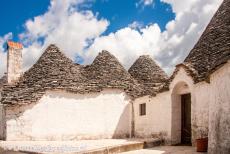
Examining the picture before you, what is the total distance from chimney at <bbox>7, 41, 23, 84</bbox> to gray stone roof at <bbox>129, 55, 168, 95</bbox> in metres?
7.88

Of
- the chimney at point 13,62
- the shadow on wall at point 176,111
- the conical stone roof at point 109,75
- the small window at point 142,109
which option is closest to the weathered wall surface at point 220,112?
the shadow on wall at point 176,111

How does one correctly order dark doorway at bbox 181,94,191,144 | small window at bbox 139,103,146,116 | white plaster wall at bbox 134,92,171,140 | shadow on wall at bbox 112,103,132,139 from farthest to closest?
shadow on wall at bbox 112,103,132,139
small window at bbox 139,103,146,116
white plaster wall at bbox 134,92,171,140
dark doorway at bbox 181,94,191,144

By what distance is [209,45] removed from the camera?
13.2m

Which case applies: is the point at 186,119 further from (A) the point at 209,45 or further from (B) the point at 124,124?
(B) the point at 124,124

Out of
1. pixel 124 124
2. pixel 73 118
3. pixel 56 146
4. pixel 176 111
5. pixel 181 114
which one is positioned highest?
pixel 176 111

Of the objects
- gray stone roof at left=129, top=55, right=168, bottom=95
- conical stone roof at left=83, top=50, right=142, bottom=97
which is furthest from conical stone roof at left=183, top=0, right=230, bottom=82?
gray stone roof at left=129, top=55, right=168, bottom=95

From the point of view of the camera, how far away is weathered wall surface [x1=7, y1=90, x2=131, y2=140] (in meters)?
17.5

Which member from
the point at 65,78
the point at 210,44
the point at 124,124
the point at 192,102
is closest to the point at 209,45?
the point at 210,44

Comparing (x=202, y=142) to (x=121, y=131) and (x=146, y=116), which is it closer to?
(x=146, y=116)

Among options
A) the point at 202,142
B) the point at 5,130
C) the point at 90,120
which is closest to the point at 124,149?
the point at 202,142

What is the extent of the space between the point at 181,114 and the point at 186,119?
39cm

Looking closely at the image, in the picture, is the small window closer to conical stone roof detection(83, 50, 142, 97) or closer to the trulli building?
Answer: the trulli building

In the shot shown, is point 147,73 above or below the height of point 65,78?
above

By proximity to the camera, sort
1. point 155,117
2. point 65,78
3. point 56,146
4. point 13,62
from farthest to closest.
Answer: point 13,62 < point 65,78 < point 155,117 < point 56,146
